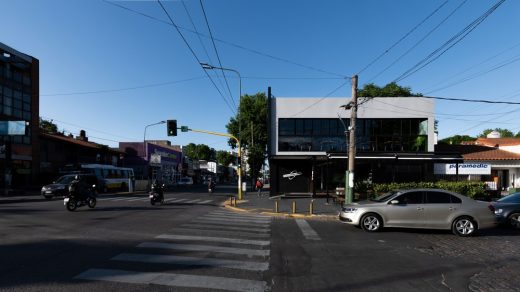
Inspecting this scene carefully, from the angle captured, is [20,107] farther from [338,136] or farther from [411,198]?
[411,198]

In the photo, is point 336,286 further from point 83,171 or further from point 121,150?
point 121,150

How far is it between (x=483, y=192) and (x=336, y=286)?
2209 centimetres

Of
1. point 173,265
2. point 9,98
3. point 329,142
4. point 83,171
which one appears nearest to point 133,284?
point 173,265

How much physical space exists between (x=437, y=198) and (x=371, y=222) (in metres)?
2.27

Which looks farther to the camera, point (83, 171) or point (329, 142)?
point (83, 171)

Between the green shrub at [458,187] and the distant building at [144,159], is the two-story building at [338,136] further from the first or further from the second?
the distant building at [144,159]

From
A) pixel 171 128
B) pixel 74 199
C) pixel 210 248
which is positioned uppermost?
pixel 171 128

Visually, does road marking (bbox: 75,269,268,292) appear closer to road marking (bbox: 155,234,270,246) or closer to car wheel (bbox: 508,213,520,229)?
road marking (bbox: 155,234,270,246)

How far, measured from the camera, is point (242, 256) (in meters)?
8.52

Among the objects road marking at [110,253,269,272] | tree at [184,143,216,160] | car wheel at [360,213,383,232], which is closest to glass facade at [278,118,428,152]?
car wheel at [360,213,383,232]

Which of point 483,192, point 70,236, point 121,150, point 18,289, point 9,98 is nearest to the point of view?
point 18,289

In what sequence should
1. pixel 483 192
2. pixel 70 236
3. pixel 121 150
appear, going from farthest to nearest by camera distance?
1. pixel 121 150
2. pixel 483 192
3. pixel 70 236

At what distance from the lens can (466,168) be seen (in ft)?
99.6

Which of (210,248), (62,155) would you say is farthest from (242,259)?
(62,155)
